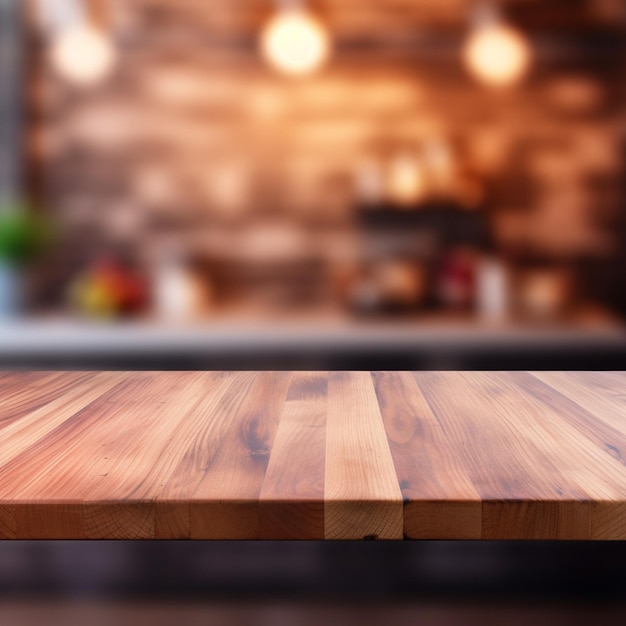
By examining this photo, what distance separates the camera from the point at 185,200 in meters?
3.03

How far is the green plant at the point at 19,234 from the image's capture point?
110 inches

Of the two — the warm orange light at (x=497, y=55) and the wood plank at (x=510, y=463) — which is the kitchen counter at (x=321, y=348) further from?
the wood plank at (x=510, y=463)

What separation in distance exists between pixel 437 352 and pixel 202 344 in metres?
0.79

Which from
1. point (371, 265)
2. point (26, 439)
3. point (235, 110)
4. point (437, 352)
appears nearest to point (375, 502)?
point (26, 439)

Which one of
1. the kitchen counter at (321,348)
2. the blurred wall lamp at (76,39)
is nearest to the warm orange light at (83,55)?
the blurred wall lamp at (76,39)

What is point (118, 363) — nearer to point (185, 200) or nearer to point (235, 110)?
point (185, 200)

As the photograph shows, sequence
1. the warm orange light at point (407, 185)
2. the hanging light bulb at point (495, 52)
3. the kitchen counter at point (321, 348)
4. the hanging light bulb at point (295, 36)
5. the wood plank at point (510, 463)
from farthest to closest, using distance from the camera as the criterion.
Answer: the warm orange light at point (407, 185)
the hanging light bulb at point (495, 52)
the hanging light bulb at point (295, 36)
the kitchen counter at point (321, 348)
the wood plank at point (510, 463)

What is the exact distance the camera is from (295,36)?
2.54 meters

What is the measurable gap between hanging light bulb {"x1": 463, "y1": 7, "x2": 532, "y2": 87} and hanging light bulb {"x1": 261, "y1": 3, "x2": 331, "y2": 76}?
62cm

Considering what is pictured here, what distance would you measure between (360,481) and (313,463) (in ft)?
0.23

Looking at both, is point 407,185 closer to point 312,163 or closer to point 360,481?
point 312,163

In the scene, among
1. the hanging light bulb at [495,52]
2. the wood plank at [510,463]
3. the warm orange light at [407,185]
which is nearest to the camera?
the wood plank at [510,463]

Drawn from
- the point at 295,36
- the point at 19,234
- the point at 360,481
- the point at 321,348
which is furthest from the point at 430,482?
the point at 19,234

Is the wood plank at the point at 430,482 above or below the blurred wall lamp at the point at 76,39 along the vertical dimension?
below
